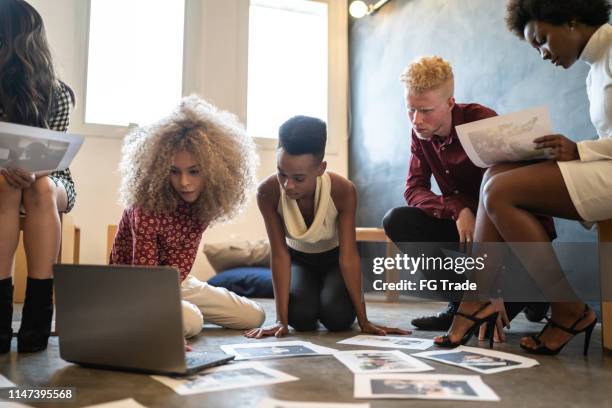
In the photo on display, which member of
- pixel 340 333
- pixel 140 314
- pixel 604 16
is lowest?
pixel 340 333

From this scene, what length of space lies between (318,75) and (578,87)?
96.6 inches

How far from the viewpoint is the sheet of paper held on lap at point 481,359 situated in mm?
1332

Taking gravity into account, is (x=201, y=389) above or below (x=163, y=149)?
below

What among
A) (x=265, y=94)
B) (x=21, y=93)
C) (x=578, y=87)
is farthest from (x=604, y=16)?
(x=265, y=94)

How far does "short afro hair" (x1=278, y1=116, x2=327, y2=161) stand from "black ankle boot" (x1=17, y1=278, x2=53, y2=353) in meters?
0.80

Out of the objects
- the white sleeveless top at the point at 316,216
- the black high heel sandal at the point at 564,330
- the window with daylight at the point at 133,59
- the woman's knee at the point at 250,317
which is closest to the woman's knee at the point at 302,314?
the woman's knee at the point at 250,317

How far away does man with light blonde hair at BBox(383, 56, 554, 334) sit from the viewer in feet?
6.14

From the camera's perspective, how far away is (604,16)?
4.99 ft

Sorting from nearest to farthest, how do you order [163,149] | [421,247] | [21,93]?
[21,93], [163,149], [421,247]

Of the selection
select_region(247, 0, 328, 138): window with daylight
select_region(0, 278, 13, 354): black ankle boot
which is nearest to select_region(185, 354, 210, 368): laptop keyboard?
select_region(0, 278, 13, 354): black ankle boot

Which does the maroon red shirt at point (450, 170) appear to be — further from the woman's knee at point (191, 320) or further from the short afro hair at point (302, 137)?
the woman's knee at point (191, 320)

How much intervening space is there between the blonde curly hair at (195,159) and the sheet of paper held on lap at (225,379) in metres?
0.65

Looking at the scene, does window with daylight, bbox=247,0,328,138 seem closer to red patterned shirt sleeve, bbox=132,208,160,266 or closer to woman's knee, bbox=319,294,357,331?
woman's knee, bbox=319,294,357,331

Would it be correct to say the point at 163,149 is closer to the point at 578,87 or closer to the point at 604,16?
the point at 604,16
